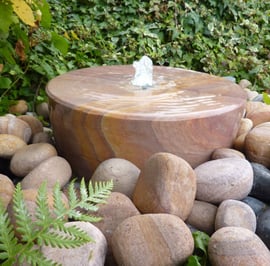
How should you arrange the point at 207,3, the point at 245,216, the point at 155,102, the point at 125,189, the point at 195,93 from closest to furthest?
1. the point at 245,216
2. the point at 125,189
3. the point at 155,102
4. the point at 195,93
5. the point at 207,3

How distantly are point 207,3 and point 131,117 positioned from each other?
2982 millimetres

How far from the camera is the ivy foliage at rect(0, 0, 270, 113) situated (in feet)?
11.5

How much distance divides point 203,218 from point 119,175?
36 centimetres

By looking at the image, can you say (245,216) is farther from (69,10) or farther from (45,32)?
(69,10)

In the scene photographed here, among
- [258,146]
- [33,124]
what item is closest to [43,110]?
[33,124]

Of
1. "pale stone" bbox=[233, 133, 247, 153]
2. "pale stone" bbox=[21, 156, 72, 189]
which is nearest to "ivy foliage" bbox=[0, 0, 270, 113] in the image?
"pale stone" bbox=[21, 156, 72, 189]

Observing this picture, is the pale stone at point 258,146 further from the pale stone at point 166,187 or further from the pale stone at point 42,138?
the pale stone at point 42,138


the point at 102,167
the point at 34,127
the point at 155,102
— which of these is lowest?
the point at 34,127

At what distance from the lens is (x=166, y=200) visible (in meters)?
1.45

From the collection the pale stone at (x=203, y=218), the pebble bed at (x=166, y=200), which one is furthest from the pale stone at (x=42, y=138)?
the pale stone at (x=203, y=218)

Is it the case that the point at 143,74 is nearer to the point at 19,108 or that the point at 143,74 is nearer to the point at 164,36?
the point at 19,108

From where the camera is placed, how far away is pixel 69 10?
391 centimetres

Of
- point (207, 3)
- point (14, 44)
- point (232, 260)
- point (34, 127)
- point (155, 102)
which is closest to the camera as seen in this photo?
point (232, 260)

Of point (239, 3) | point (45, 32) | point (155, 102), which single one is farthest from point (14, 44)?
point (239, 3)
